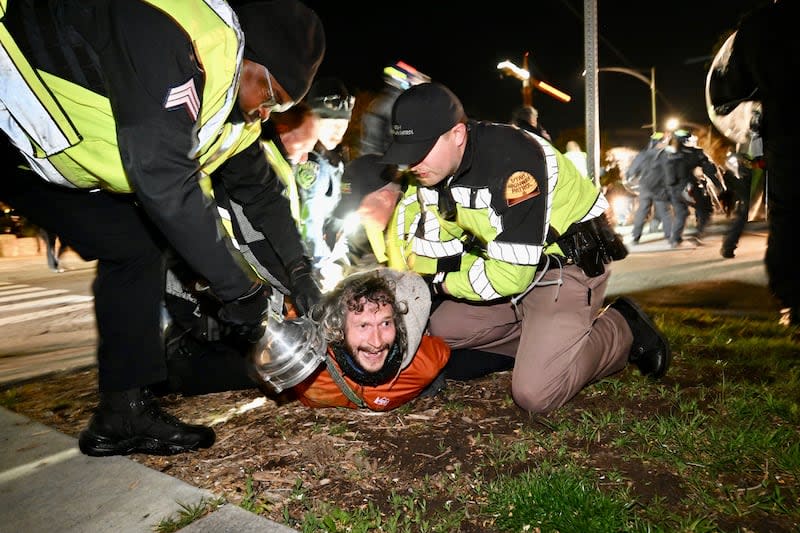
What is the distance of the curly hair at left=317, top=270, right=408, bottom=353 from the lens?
2.31 metres

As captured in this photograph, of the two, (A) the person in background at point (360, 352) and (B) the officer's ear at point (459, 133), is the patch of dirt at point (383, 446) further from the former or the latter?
(B) the officer's ear at point (459, 133)

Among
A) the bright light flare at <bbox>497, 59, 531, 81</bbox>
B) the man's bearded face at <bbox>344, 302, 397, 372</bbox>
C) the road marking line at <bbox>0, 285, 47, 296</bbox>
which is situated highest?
the bright light flare at <bbox>497, 59, 531, 81</bbox>


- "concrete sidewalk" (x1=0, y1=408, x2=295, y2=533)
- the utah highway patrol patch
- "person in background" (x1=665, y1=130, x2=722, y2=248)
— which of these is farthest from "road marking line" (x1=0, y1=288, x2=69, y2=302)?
"person in background" (x1=665, y1=130, x2=722, y2=248)

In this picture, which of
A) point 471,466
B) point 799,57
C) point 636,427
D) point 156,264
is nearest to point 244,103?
point 156,264

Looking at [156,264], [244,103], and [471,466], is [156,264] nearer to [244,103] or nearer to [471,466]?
[244,103]

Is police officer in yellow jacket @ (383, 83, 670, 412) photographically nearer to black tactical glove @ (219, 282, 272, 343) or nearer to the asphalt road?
black tactical glove @ (219, 282, 272, 343)


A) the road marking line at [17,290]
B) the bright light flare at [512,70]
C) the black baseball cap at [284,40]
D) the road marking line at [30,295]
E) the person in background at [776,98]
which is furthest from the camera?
the bright light flare at [512,70]

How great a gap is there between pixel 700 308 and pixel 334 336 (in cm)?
341

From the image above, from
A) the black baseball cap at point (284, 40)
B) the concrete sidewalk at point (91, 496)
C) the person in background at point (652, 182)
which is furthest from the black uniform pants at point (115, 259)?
the person in background at point (652, 182)

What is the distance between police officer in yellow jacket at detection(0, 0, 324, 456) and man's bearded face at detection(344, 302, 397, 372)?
59cm

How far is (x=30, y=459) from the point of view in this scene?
6.95 feet

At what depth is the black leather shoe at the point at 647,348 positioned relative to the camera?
271 cm

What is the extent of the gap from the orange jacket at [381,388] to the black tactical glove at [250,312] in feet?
1.91

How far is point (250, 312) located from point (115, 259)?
27.3 inches
